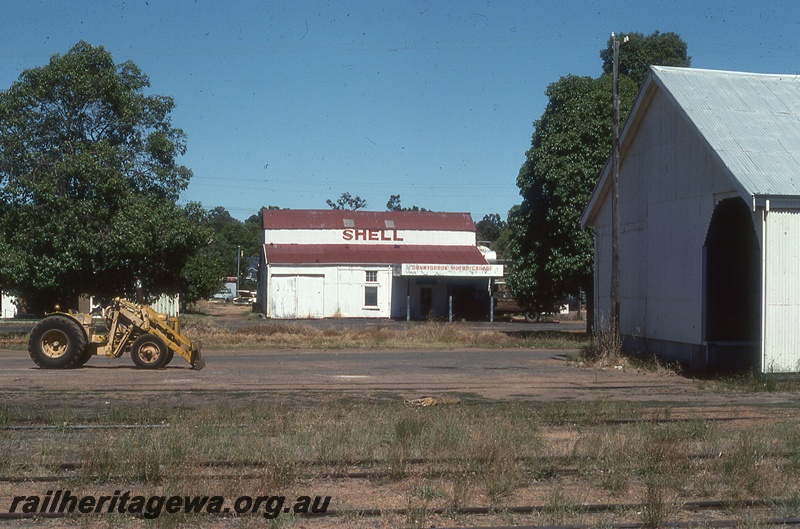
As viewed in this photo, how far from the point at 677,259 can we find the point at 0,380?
15917mm

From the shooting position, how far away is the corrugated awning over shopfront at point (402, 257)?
5797 cm

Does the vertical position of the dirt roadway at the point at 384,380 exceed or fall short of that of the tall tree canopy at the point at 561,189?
it falls short

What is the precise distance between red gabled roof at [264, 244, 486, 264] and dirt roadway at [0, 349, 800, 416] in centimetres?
3279

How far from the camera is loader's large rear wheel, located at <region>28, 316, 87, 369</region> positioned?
70.8ft

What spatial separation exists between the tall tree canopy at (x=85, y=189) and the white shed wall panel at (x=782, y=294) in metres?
20.1

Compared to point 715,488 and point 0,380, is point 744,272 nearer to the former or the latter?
point 715,488

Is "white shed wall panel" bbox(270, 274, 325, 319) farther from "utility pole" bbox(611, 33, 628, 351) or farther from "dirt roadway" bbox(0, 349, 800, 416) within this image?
"utility pole" bbox(611, 33, 628, 351)

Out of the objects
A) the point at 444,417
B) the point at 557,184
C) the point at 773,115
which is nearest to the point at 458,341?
the point at 557,184

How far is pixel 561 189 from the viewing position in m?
35.6

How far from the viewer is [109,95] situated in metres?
32.0

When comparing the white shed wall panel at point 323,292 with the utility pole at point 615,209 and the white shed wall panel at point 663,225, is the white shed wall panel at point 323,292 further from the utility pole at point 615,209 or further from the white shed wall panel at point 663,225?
the utility pole at point 615,209

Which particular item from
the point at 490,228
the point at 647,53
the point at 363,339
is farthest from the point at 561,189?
the point at 490,228

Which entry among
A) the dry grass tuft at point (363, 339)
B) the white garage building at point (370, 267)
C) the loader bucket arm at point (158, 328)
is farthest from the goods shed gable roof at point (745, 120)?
the white garage building at point (370, 267)

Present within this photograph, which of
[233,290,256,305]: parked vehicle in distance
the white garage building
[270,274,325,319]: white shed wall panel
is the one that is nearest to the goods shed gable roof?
the white garage building
